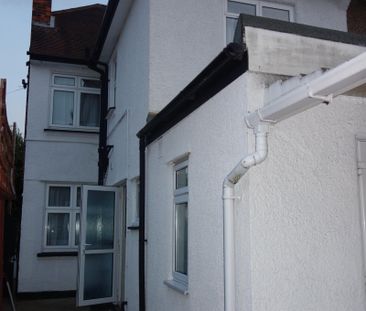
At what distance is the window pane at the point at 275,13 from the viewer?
25.0 ft

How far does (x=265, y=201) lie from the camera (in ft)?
11.3

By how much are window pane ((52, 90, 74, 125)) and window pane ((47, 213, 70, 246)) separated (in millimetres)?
2391

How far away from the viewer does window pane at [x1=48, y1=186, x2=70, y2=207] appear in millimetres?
11016

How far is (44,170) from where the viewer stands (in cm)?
1087

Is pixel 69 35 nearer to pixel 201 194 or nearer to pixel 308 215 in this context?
pixel 201 194

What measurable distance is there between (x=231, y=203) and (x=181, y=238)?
1.92m

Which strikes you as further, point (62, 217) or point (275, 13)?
point (62, 217)

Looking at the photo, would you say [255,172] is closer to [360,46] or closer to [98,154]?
[360,46]

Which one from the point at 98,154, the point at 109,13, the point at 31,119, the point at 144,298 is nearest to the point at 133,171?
the point at 144,298

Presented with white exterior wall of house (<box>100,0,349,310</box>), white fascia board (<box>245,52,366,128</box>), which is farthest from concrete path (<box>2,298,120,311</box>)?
white fascia board (<box>245,52,366,128</box>)

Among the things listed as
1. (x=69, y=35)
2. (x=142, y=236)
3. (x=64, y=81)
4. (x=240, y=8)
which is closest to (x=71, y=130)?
(x=64, y=81)

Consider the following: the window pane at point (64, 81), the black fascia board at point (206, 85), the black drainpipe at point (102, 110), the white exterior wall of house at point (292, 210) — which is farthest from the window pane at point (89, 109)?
the white exterior wall of house at point (292, 210)

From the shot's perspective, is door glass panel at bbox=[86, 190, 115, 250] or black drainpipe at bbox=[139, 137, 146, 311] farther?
door glass panel at bbox=[86, 190, 115, 250]

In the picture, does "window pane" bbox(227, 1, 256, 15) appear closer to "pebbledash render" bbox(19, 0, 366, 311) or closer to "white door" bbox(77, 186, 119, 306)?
"pebbledash render" bbox(19, 0, 366, 311)
